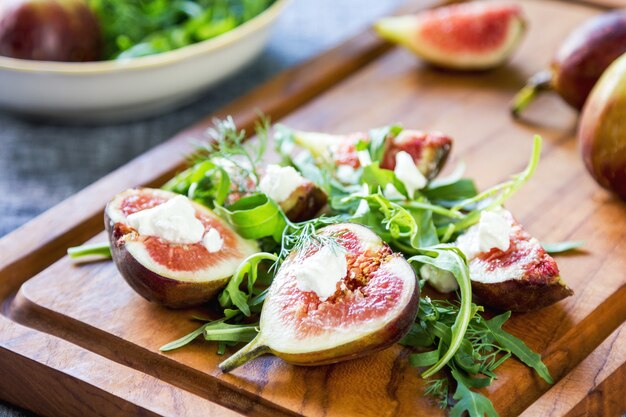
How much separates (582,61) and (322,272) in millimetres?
1488

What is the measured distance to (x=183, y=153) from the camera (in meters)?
2.80

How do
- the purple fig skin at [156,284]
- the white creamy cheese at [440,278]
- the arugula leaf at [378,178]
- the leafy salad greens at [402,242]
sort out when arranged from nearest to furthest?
the leafy salad greens at [402,242], the purple fig skin at [156,284], the white creamy cheese at [440,278], the arugula leaf at [378,178]

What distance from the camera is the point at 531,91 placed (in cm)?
308

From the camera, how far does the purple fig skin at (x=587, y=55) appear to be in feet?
9.70

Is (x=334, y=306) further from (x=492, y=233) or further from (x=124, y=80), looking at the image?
(x=124, y=80)

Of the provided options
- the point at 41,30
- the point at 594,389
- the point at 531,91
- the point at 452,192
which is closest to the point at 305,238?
the point at 452,192

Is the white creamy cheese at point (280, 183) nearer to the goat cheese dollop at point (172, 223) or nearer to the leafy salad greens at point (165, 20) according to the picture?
the goat cheese dollop at point (172, 223)

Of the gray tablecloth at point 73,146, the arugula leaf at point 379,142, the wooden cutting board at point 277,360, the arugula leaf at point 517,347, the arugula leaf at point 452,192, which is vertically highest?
the arugula leaf at point 379,142

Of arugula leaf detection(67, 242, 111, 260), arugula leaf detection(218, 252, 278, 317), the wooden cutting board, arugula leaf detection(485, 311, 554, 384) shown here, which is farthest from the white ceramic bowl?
arugula leaf detection(485, 311, 554, 384)

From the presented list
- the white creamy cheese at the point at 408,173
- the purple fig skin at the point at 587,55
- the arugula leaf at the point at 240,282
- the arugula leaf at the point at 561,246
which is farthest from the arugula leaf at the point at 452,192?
the purple fig skin at the point at 587,55

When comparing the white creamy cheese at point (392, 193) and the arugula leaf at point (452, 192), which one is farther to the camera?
the arugula leaf at point (452, 192)

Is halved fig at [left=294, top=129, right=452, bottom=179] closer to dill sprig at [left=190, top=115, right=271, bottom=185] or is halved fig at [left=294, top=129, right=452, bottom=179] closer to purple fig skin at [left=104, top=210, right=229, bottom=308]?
dill sprig at [left=190, top=115, right=271, bottom=185]

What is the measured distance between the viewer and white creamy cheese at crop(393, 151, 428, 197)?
2.30 metres

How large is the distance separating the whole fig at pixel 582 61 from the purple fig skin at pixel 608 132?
38cm
